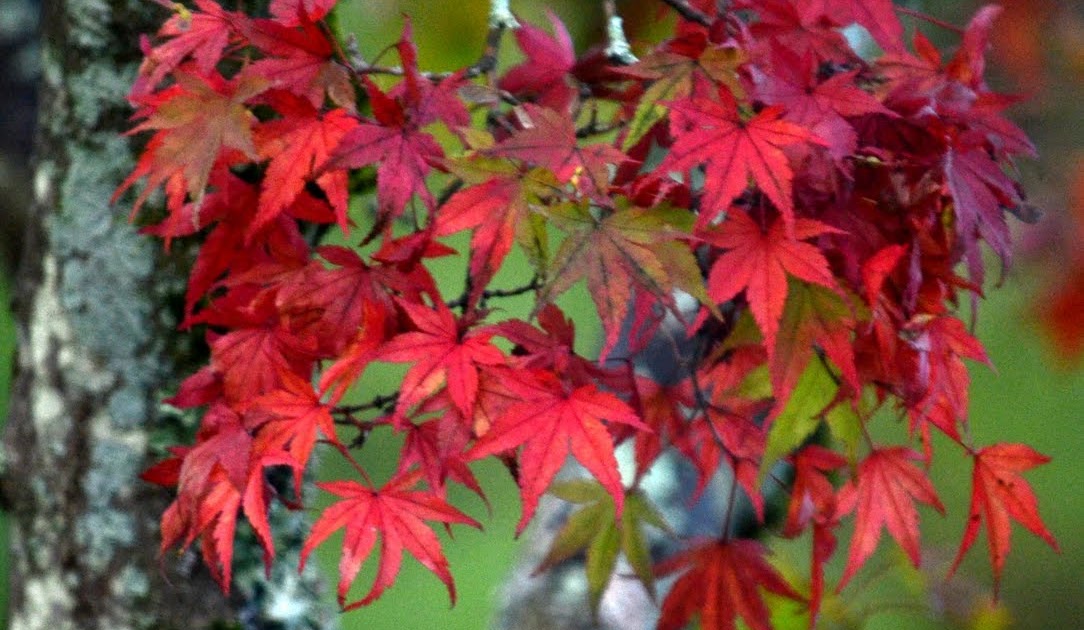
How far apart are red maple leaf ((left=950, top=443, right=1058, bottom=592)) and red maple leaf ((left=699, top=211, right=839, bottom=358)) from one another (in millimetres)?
259

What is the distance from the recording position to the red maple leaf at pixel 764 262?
71 cm

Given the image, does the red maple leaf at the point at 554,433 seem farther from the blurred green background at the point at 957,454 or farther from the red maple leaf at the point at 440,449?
the blurred green background at the point at 957,454

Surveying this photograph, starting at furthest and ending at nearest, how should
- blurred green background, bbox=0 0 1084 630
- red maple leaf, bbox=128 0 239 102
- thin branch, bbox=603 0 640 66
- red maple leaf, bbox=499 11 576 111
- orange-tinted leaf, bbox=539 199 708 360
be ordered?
blurred green background, bbox=0 0 1084 630 → red maple leaf, bbox=499 11 576 111 → thin branch, bbox=603 0 640 66 → red maple leaf, bbox=128 0 239 102 → orange-tinted leaf, bbox=539 199 708 360

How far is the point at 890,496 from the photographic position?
2.99 ft

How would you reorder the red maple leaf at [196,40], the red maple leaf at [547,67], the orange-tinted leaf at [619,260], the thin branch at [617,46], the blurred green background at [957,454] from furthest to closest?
the blurred green background at [957,454], the red maple leaf at [547,67], the thin branch at [617,46], the red maple leaf at [196,40], the orange-tinted leaf at [619,260]

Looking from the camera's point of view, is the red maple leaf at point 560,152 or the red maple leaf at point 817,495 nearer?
the red maple leaf at point 560,152

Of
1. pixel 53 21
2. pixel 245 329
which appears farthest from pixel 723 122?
pixel 53 21

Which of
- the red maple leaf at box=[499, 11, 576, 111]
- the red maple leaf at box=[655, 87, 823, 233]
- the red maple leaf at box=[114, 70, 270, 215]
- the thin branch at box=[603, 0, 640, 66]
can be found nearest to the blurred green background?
the red maple leaf at box=[499, 11, 576, 111]

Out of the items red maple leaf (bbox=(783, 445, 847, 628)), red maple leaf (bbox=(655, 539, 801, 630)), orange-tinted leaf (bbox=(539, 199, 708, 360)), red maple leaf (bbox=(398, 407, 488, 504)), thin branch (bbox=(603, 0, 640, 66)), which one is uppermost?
thin branch (bbox=(603, 0, 640, 66))

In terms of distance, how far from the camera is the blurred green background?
7.68ft

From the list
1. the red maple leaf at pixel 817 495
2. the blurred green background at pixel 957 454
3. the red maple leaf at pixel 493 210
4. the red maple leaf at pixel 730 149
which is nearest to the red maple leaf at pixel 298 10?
the red maple leaf at pixel 493 210

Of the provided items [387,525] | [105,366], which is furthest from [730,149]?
[105,366]

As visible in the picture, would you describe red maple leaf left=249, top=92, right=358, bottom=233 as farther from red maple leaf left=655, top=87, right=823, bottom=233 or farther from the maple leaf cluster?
red maple leaf left=655, top=87, right=823, bottom=233

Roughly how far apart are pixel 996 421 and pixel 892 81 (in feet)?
13.0
